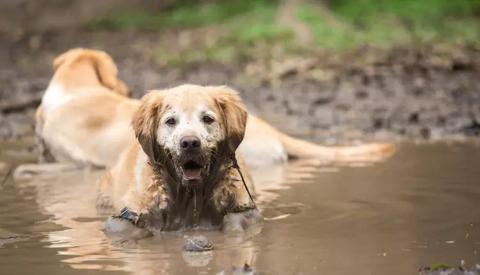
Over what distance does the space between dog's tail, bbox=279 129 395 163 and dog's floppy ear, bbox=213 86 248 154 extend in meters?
2.72

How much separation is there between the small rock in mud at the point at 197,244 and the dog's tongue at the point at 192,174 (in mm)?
551

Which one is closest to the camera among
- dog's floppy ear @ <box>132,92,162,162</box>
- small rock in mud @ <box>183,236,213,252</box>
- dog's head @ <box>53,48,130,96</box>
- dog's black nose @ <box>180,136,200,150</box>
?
small rock in mud @ <box>183,236,213,252</box>

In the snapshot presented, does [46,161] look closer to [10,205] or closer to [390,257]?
[10,205]

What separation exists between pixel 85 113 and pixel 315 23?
30.4 feet

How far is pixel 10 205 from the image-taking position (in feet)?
24.2

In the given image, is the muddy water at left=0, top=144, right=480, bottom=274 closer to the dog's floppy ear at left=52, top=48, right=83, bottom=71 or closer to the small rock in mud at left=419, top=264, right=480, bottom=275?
the small rock in mud at left=419, top=264, right=480, bottom=275

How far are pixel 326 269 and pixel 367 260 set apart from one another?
27cm

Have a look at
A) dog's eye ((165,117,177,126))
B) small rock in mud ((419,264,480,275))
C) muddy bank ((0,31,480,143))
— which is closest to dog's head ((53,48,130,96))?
muddy bank ((0,31,480,143))

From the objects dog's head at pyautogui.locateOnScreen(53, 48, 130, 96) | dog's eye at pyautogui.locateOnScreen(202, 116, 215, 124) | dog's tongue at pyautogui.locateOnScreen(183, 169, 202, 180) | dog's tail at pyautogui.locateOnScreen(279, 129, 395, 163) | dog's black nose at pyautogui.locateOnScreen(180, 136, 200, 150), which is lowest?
dog's tail at pyautogui.locateOnScreen(279, 129, 395, 163)

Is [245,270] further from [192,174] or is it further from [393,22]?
[393,22]

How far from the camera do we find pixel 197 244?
5602 mm

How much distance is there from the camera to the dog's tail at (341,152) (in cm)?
904

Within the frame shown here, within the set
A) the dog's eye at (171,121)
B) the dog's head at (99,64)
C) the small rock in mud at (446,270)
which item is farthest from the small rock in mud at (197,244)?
the dog's head at (99,64)

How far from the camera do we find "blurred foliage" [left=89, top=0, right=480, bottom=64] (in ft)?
55.6
